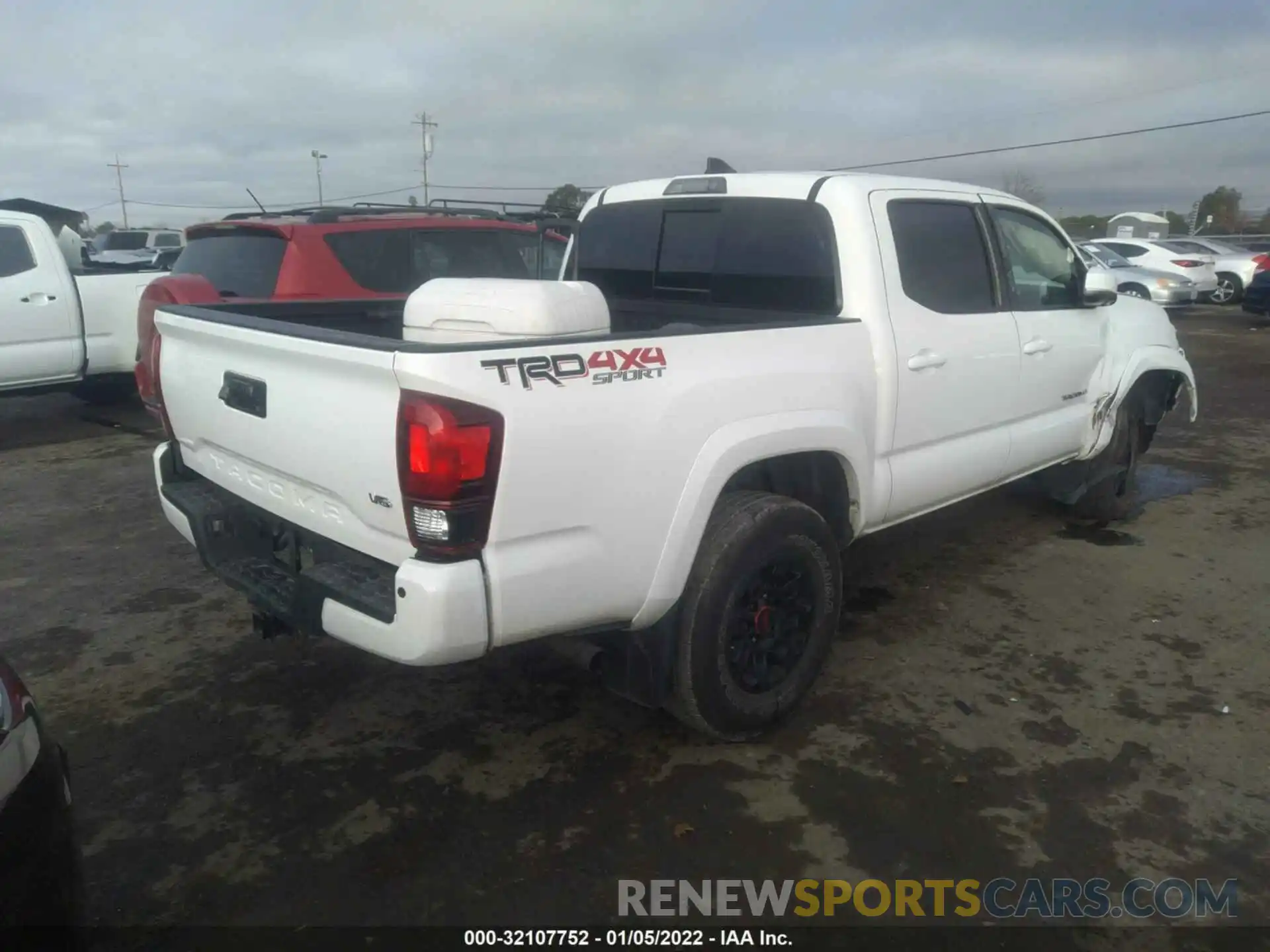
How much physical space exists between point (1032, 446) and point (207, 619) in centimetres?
392

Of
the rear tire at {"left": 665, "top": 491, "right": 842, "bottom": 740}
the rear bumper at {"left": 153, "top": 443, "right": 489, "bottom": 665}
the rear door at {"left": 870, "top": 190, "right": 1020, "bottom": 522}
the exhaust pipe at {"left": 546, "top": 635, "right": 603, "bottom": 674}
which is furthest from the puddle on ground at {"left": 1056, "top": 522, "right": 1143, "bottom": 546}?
the rear bumper at {"left": 153, "top": 443, "right": 489, "bottom": 665}

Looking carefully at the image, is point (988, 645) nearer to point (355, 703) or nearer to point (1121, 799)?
point (1121, 799)

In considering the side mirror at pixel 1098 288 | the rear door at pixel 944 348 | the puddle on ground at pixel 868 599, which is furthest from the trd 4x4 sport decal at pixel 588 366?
the side mirror at pixel 1098 288

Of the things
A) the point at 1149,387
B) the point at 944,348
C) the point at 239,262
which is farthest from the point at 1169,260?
the point at 239,262

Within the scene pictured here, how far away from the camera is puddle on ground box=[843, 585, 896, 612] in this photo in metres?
4.54

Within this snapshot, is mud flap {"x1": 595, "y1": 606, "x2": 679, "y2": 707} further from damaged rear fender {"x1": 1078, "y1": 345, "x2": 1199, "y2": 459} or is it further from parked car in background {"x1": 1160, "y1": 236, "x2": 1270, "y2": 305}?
parked car in background {"x1": 1160, "y1": 236, "x2": 1270, "y2": 305}

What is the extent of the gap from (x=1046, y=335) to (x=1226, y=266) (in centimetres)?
1869

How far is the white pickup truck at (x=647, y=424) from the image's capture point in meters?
2.48

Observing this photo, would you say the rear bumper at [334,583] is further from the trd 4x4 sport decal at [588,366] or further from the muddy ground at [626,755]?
the muddy ground at [626,755]

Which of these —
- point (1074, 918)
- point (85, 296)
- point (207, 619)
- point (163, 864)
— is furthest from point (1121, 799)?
point (85, 296)

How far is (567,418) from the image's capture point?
8.34 feet

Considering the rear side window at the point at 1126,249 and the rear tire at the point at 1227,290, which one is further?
the rear tire at the point at 1227,290

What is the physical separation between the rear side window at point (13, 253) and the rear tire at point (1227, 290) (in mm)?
20725

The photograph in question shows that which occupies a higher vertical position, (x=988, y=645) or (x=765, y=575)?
(x=765, y=575)
